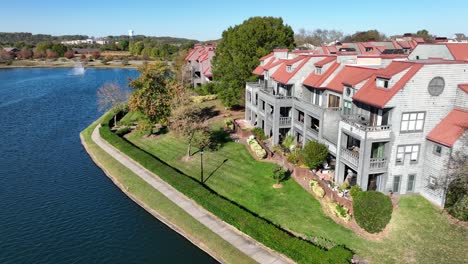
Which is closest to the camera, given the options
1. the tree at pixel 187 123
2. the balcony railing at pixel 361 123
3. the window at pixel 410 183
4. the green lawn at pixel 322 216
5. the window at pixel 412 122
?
the green lawn at pixel 322 216

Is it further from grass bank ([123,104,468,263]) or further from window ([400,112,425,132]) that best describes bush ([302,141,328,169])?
window ([400,112,425,132])

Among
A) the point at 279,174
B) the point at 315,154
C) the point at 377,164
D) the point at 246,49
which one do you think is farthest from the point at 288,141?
the point at 246,49

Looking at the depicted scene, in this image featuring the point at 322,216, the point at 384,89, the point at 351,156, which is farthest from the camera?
the point at 351,156

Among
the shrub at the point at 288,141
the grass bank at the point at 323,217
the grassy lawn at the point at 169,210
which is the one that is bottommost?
the grassy lawn at the point at 169,210

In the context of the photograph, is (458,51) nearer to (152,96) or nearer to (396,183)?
(396,183)

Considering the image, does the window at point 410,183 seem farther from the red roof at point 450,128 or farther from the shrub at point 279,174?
the shrub at point 279,174

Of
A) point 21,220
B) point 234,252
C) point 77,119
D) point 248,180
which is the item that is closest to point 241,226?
point 234,252

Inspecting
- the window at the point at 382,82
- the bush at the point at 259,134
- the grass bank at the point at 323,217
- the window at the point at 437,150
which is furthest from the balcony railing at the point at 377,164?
the bush at the point at 259,134

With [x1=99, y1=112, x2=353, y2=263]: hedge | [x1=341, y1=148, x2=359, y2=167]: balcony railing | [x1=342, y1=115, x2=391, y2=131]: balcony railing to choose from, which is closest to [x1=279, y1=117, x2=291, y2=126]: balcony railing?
[x1=342, y1=115, x2=391, y2=131]: balcony railing
